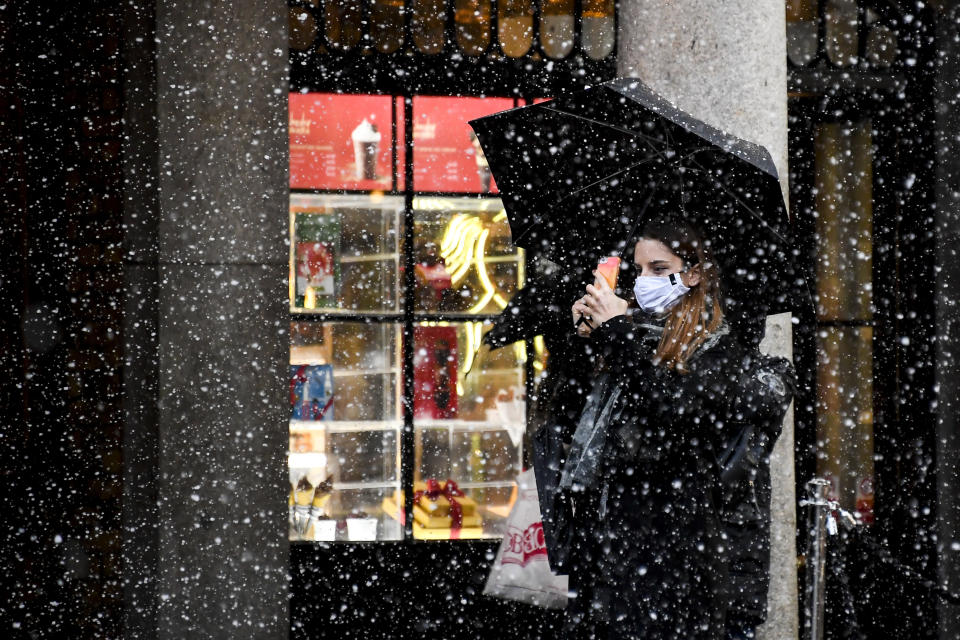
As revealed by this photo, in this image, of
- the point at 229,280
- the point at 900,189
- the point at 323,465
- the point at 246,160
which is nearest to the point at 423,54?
the point at 246,160

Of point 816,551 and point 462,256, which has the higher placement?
point 462,256

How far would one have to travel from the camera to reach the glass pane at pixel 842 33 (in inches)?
221

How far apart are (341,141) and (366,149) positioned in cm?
14

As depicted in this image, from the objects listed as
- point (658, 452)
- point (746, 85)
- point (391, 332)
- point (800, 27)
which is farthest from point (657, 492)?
point (800, 27)

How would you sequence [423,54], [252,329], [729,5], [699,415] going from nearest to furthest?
1. [699,415]
2. [729,5]
3. [252,329]
4. [423,54]

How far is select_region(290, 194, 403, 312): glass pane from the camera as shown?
17.6 ft

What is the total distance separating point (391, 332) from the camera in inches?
213

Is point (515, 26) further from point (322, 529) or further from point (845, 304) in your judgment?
point (322, 529)

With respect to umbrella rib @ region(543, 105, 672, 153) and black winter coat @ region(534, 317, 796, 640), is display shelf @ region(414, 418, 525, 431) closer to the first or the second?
black winter coat @ region(534, 317, 796, 640)

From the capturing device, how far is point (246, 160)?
420cm

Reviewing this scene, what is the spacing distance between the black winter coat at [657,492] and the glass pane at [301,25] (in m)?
2.96

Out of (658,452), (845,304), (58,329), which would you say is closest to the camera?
(658,452)

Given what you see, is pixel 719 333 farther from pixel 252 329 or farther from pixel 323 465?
pixel 323 465

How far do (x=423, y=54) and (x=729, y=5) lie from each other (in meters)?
1.92
